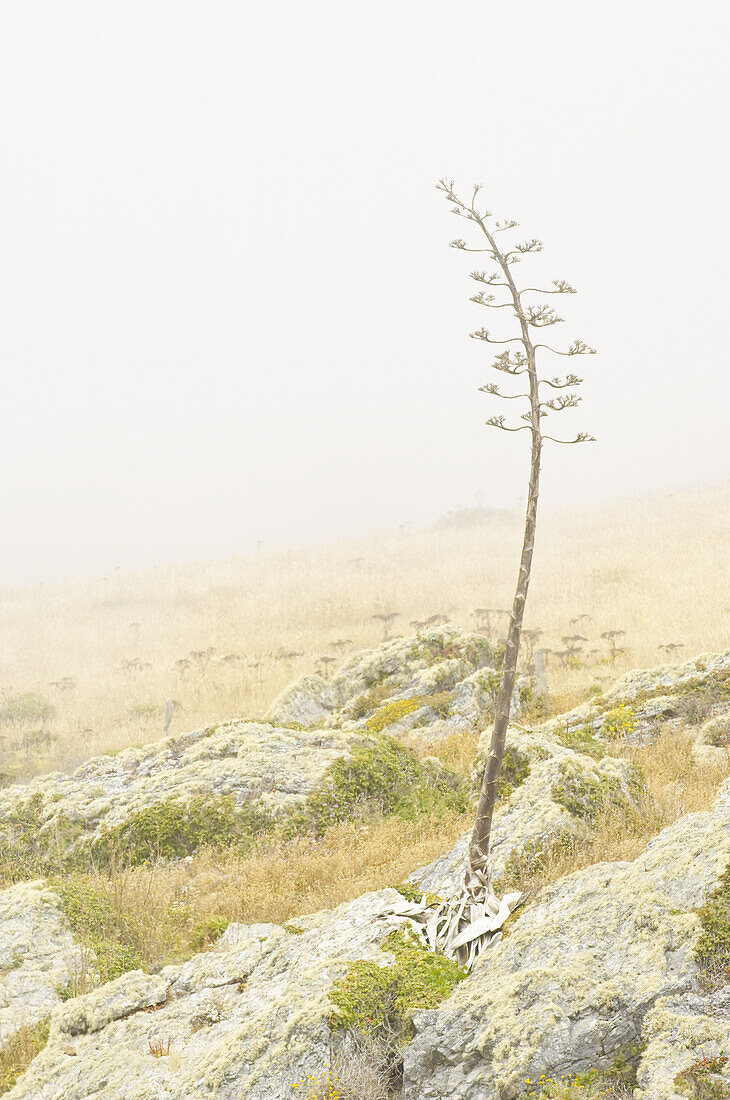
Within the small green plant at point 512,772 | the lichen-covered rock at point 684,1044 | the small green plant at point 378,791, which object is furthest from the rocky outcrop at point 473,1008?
the small green plant at point 378,791

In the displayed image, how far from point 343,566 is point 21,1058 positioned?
1103 inches

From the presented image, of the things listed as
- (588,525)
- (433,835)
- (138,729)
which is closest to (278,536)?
(588,525)

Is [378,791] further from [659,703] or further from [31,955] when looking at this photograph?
[31,955]

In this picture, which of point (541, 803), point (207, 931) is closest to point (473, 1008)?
point (541, 803)

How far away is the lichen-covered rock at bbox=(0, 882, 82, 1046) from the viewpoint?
536cm

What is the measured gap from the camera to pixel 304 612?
80.5 feet

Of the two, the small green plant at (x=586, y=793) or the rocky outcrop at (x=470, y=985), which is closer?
the rocky outcrop at (x=470, y=985)

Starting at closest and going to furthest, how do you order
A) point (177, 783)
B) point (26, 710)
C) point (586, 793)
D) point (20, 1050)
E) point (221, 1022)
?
point (221, 1022)
point (20, 1050)
point (586, 793)
point (177, 783)
point (26, 710)

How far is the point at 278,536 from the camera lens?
86500mm

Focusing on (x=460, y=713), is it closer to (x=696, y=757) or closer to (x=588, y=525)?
(x=696, y=757)

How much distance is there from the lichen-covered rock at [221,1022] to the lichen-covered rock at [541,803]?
58 centimetres

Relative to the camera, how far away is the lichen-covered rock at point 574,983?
329cm

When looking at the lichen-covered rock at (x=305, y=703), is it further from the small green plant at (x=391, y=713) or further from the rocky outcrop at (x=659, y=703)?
the rocky outcrop at (x=659, y=703)

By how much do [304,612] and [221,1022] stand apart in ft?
66.1
